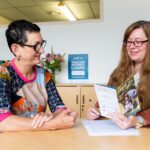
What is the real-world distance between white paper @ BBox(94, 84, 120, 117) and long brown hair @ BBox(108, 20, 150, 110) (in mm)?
352

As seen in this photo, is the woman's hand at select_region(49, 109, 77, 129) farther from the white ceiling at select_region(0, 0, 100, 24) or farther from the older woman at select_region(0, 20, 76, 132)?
the white ceiling at select_region(0, 0, 100, 24)

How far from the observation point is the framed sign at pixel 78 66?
366 cm

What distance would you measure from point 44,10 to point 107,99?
3.18 meters

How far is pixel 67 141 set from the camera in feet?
3.94

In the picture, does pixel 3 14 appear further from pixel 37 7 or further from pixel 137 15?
pixel 137 15

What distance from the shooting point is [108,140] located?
1218 millimetres

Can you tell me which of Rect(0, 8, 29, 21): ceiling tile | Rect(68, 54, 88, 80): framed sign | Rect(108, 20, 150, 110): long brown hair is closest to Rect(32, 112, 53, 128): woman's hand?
Rect(108, 20, 150, 110): long brown hair

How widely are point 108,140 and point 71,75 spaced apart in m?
2.50

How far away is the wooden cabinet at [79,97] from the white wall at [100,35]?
0.42 meters

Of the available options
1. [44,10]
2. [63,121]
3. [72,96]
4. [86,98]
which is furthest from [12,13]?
[63,121]

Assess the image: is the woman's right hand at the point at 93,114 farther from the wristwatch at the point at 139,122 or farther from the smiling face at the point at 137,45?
the smiling face at the point at 137,45

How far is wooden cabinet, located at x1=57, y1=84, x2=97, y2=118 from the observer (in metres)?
3.23

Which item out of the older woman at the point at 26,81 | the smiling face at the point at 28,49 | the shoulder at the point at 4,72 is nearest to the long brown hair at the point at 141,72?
the older woman at the point at 26,81

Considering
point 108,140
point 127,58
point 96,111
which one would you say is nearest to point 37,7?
point 127,58
